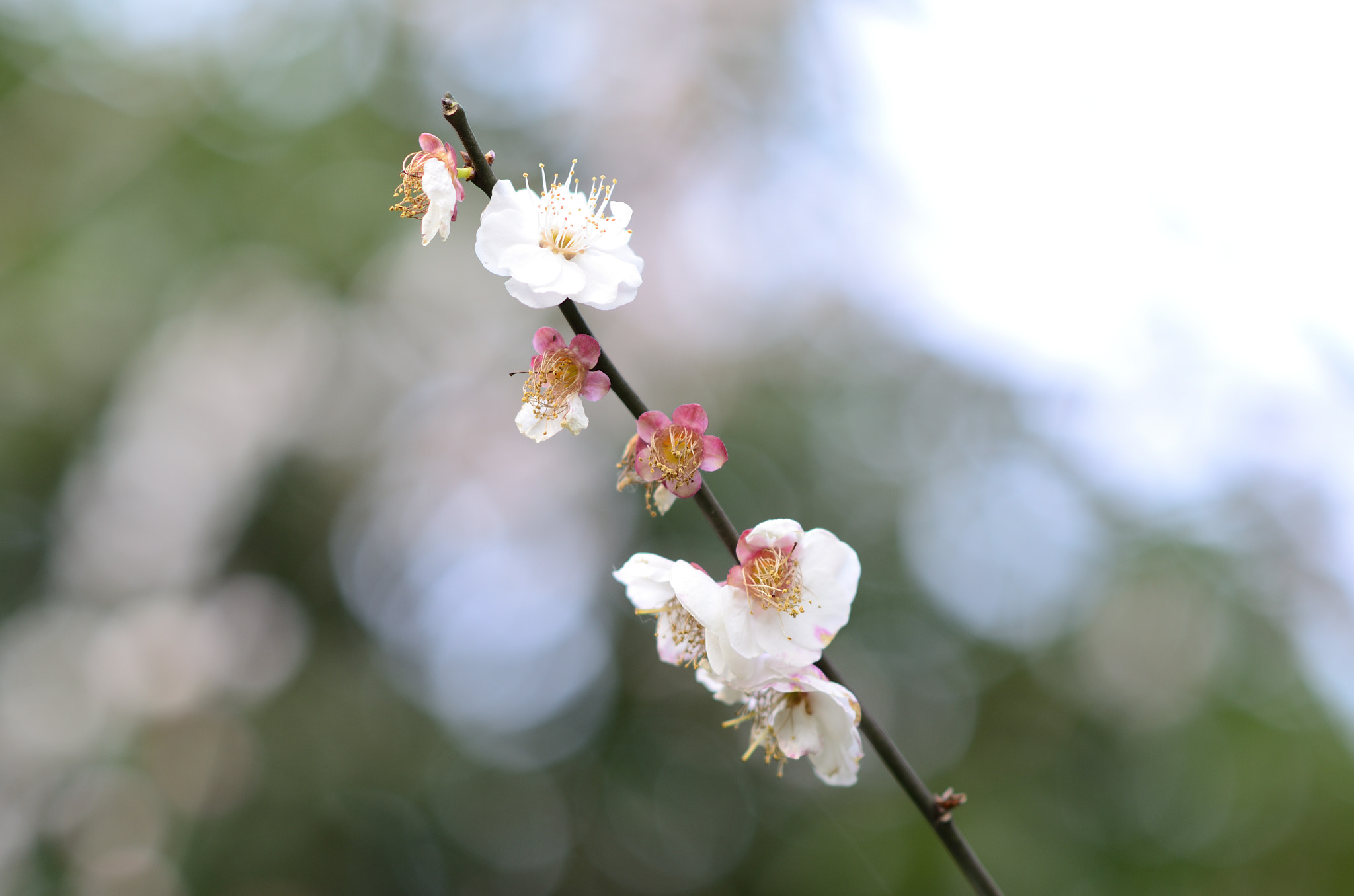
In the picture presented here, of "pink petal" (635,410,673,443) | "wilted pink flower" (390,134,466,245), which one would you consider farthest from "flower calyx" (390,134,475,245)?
"pink petal" (635,410,673,443)

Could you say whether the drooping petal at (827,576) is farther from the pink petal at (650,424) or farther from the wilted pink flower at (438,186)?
the wilted pink flower at (438,186)

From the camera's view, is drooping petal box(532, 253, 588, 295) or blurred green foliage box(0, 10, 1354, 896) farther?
blurred green foliage box(0, 10, 1354, 896)

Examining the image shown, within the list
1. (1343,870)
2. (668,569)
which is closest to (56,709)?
(668,569)

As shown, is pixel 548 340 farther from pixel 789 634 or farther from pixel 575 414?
pixel 789 634

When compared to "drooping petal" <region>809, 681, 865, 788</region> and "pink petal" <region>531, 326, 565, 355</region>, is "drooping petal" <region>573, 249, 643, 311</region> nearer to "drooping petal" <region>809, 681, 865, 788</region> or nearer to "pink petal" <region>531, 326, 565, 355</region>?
"pink petal" <region>531, 326, 565, 355</region>

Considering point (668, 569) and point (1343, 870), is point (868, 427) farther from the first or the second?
point (668, 569)

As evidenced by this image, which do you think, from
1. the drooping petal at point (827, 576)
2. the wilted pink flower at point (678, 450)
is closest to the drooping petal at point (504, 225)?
the wilted pink flower at point (678, 450)
